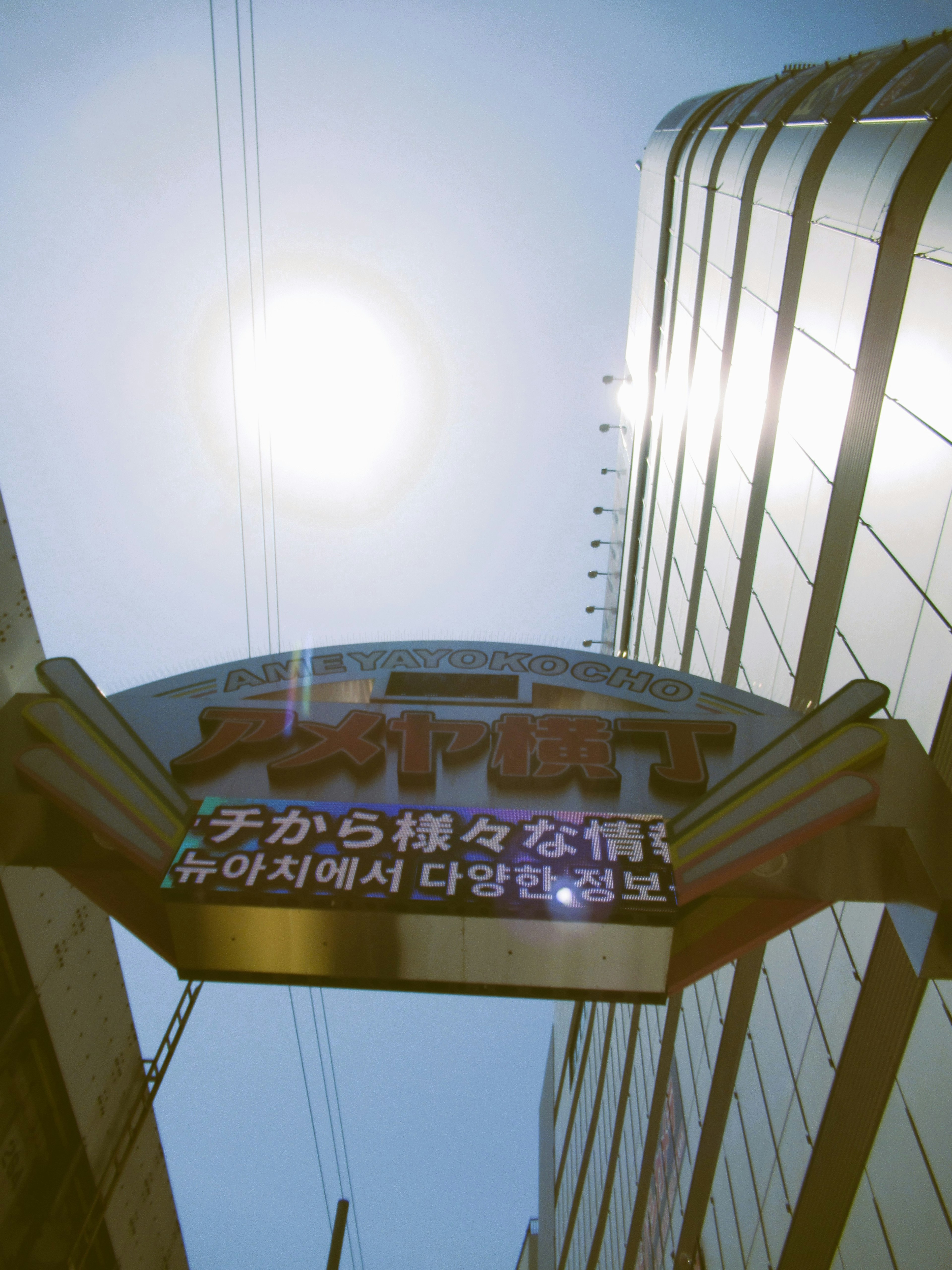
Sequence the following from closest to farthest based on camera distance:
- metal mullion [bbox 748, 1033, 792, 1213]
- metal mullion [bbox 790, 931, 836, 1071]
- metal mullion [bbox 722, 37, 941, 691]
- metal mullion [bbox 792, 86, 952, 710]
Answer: metal mullion [bbox 792, 86, 952, 710] → metal mullion [bbox 790, 931, 836, 1071] → metal mullion [bbox 748, 1033, 792, 1213] → metal mullion [bbox 722, 37, 941, 691]

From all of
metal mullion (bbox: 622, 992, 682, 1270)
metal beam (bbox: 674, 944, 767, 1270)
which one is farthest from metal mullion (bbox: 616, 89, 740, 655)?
metal beam (bbox: 674, 944, 767, 1270)

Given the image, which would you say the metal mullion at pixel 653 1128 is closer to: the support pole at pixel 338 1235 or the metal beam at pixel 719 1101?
the metal beam at pixel 719 1101

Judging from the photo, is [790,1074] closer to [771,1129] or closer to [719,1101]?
[771,1129]

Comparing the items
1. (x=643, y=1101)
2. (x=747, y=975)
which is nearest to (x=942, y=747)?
(x=747, y=975)

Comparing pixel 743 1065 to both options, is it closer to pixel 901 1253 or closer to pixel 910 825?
pixel 901 1253

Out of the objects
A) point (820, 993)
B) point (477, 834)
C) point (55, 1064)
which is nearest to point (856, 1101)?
point (820, 993)

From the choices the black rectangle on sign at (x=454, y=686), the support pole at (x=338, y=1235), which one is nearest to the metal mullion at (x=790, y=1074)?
the black rectangle on sign at (x=454, y=686)

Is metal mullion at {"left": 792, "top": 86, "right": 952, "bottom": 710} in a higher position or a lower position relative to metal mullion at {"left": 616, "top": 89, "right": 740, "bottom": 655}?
lower

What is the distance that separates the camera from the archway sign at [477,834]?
677 centimetres

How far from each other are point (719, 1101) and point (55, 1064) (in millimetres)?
10707

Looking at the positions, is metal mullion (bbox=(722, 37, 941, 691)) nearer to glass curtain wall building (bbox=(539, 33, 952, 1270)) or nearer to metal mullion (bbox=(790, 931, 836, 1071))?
glass curtain wall building (bbox=(539, 33, 952, 1270))

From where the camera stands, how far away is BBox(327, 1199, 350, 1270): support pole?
16219 millimetres

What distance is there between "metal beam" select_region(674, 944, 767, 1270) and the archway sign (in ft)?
17.9

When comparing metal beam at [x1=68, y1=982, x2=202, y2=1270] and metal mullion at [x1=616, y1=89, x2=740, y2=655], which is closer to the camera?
metal beam at [x1=68, y1=982, x2=202, y2=1270]
